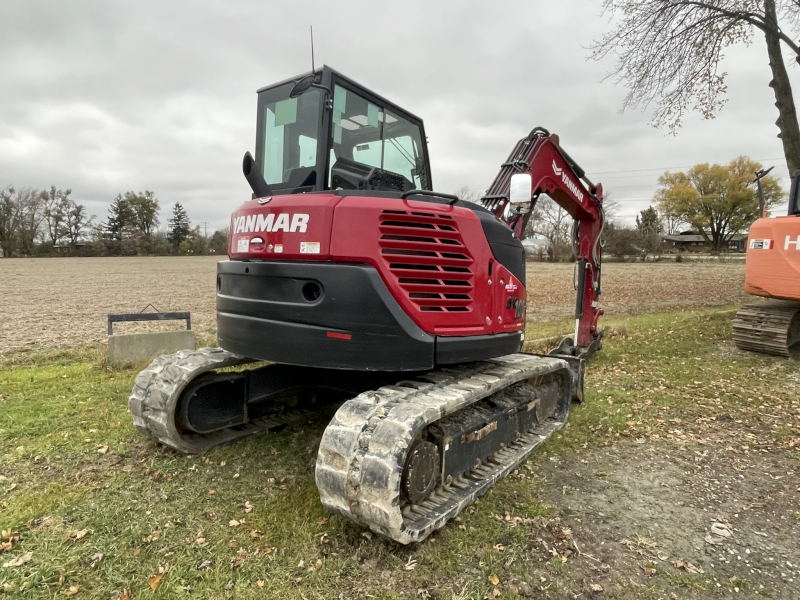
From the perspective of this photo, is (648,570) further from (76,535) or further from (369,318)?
(76,535)

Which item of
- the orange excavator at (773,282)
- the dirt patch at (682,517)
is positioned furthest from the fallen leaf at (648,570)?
the orange excavator at (773,282)

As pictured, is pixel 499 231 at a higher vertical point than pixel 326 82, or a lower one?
lower

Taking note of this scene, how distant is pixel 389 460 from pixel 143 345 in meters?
6.26

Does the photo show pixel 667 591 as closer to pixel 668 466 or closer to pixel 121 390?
pixel 668 466

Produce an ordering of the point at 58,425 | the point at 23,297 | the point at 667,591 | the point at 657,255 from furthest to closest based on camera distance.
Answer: the point at 657,255 < the point at 23,297 < the point at 58,425 < the point at 667,591

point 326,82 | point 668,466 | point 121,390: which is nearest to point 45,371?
point 121,390

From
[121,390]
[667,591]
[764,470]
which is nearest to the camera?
[667,591]

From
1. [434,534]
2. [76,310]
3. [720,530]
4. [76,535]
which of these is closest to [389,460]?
[434,534]

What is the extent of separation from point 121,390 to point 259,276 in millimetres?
3820

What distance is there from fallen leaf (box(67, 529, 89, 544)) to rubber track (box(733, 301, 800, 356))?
8952 millimetres

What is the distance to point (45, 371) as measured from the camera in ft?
24.2

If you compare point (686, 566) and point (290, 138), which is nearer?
point (686, 566)

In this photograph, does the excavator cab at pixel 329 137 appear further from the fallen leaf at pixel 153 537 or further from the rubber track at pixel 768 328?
the rubber track at pixel 768 328

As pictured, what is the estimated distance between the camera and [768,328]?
7871 millimetres
